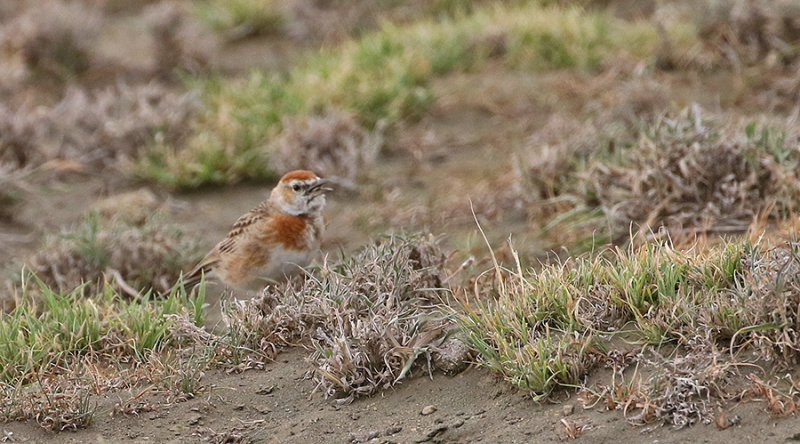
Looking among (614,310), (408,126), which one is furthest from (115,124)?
(614,310)

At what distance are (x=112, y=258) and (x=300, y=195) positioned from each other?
1.47 metres

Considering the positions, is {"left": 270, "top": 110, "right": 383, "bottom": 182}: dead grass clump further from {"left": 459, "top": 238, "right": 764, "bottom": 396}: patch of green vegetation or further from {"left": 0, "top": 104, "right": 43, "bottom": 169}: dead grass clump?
{"left": 459, "top": 238, "right": 764, "bottom": 396}: patch of green vegetation

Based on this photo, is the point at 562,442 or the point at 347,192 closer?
the point at 562,442

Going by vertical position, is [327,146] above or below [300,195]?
below

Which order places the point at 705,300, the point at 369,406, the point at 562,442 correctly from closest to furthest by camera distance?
the point at 562,442 < the point at 705,300 < the point at 369,406

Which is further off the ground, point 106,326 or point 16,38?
point 16,38

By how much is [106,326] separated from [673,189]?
3432 millimetres

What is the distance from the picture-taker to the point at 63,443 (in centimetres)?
432

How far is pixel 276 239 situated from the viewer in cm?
568

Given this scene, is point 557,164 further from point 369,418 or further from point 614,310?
point 369,418

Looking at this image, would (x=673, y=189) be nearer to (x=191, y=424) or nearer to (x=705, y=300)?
(x=705, y=300)

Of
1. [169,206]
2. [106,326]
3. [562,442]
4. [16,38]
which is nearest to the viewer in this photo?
[562,442]

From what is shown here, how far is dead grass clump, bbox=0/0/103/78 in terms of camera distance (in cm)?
1098

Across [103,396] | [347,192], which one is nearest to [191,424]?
[103,396]
